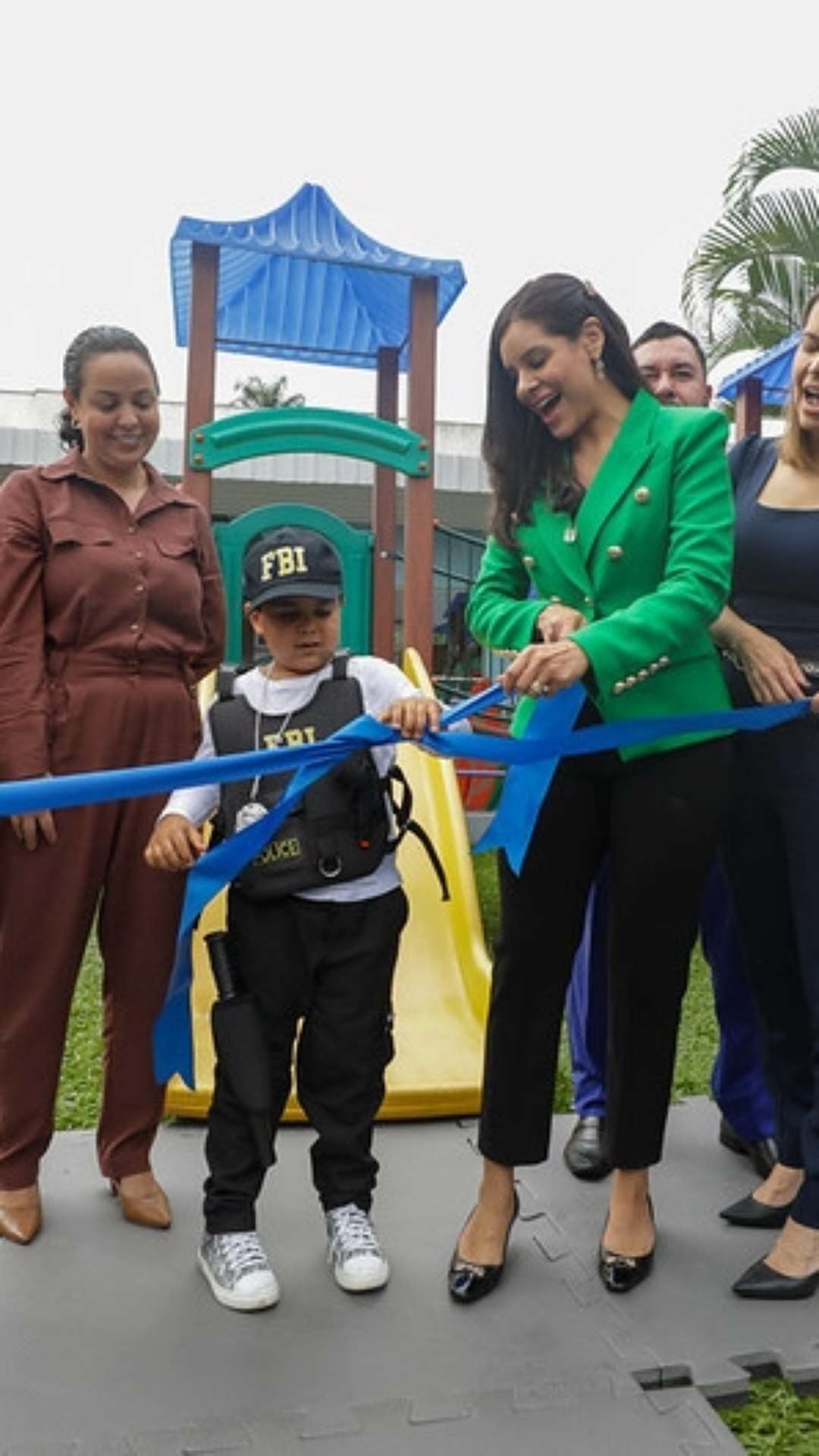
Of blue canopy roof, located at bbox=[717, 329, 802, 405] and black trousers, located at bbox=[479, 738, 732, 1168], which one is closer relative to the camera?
black trousers, located at bbox=[479, 738, 732, 1168]

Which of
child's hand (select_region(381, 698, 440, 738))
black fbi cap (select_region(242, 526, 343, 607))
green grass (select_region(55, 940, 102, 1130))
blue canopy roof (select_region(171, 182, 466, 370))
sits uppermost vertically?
blue canopy roof (select_region(171, 182, 466, 370))

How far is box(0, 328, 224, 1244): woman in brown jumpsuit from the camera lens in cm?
260

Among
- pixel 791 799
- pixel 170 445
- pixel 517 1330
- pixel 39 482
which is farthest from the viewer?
pixel 170 445

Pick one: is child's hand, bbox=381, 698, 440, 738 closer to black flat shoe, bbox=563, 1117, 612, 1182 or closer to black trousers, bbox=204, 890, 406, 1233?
black trousers, bbox=204, 890, 406, 1233

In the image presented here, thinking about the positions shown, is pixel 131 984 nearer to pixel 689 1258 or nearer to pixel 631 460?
pixel 689 1258

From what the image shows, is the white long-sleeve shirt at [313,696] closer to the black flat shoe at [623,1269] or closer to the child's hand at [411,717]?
the child's hand at [411,717]

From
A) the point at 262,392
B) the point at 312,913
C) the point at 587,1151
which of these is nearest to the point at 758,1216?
the point at 587,1151

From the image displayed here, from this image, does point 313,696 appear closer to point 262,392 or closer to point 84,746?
point 84,746

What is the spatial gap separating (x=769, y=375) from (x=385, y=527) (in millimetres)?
4015

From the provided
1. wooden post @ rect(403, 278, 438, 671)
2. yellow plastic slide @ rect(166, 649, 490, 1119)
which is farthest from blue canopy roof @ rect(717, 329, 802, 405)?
yellow plastic slide @ rect(166, 649, 490, 1119)

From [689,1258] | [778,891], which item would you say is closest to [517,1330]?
[689,1258]

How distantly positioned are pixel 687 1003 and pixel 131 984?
9.45ft

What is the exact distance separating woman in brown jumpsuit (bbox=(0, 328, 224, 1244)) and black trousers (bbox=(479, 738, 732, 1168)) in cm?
79

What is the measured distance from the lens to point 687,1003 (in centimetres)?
500
